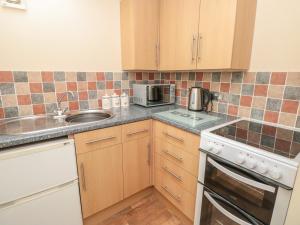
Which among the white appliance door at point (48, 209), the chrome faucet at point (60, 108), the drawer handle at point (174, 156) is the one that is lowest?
the white appliance door at point (48, 209)

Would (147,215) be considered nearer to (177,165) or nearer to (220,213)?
(177,165)

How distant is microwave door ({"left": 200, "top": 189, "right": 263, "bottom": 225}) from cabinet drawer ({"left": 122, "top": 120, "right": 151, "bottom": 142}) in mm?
692

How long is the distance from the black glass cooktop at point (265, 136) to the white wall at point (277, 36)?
1.46ft

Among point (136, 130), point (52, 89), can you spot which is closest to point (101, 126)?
point (136, 130)

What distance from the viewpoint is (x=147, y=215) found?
159cm

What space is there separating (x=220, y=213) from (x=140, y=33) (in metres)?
1.66

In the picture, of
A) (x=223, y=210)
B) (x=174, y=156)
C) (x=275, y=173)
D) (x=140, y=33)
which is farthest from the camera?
(x=140, y=33)

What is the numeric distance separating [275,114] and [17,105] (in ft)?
6.80

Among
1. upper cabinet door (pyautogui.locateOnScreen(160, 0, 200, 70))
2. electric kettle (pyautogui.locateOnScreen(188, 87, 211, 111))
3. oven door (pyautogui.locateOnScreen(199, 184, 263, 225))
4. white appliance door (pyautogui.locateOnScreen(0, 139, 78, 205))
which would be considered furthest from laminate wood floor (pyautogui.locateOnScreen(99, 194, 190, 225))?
upper cabinet door (pyautogui.locateOnScreen(160, 0, 200, 70))

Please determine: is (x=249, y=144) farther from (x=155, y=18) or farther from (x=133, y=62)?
(x=155, y=18)

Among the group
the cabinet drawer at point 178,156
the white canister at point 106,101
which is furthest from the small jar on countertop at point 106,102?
the cabinet drawer at point 178,156

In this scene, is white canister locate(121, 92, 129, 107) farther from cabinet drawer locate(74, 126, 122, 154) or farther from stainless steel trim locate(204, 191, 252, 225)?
stainless steel trim locate(204, 191, 252, 225)

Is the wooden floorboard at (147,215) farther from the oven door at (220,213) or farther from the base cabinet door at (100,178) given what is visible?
the oven door at (220,213)

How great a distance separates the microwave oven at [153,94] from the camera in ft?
6.04
